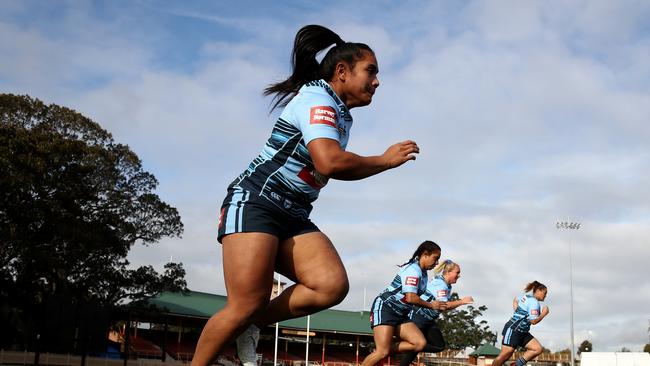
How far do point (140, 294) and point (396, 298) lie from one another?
3735 centimetres

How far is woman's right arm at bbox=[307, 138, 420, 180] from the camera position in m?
3.84

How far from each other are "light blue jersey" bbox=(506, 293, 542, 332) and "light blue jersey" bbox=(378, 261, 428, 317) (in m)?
4.39

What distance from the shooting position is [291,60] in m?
4.73

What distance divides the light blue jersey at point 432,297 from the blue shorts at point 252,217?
7.01 metres

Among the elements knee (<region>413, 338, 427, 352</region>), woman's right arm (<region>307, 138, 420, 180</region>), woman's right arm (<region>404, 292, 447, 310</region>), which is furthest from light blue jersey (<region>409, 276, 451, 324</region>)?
woman's right arm (<region>307, 138, 420, 180</region>)

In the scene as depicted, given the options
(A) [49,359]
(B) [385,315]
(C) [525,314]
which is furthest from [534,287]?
(A) [49,359]

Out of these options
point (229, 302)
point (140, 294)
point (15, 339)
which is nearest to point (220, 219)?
point (229, 302)

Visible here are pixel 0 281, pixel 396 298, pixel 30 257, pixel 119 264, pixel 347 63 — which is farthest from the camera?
pixel 119 264

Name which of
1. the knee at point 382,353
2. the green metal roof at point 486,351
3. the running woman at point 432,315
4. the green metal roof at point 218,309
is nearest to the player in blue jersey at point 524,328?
the running woman at point 432,315

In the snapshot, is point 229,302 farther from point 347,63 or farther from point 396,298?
point 396,298

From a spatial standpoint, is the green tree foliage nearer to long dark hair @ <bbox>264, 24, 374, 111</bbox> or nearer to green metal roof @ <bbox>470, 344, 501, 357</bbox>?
green metal roof @ <bbox>470, 344, 501, 357</bbox>

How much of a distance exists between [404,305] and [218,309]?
179 ft

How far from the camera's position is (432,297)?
11.3 m

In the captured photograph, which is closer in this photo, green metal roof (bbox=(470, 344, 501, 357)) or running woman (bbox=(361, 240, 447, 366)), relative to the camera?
running woman (bbox=(361, 240, 447, 366))
